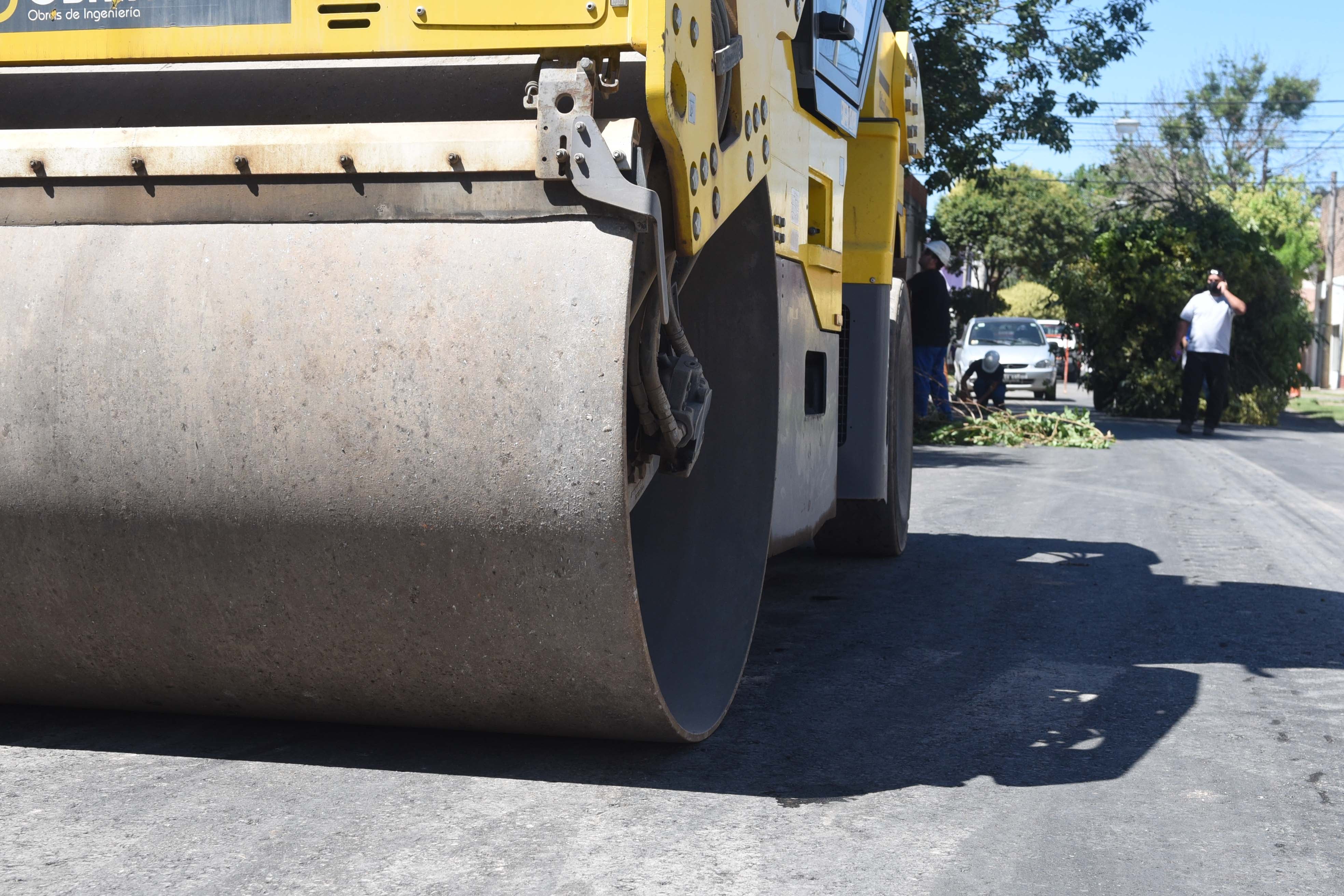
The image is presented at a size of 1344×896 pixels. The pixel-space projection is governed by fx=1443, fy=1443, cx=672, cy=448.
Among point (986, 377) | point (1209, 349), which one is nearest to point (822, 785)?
point (986, 377)

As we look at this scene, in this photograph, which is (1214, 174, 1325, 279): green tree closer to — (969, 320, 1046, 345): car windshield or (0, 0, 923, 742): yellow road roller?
(969, 320, 1046, 345): car windshield

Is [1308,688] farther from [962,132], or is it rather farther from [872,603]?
[962,132]

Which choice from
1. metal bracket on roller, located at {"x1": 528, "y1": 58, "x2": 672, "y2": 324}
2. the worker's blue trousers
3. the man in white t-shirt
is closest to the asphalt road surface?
metal bracket on roller, located at {"x1": 528, "y1": 58, "x2": 672, "y2": 324}

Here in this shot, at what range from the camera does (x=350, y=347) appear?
9.39 feet

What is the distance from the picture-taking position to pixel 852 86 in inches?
198

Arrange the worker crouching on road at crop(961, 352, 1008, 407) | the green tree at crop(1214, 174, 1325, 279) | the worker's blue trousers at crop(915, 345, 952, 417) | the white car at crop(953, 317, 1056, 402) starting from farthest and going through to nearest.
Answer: the green tree at crop(1214, 174, 1325, 279) < the white car at crop(953, 317, 1056, 402) < the worker crouching on road at crop(961, 352, 1008, 407) < the worker's blue trousers at crop(915, 345, 952, 417)

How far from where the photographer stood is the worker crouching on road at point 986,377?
51.0 feet

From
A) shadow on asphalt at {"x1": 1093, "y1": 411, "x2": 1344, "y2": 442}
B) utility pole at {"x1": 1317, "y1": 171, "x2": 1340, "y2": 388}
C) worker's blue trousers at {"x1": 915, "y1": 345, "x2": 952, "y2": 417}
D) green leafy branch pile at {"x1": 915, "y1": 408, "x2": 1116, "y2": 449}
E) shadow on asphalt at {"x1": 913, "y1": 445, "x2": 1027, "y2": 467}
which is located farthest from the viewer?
utility pole at {"x1": 1317, "y1": 171, "x2": 1340, "y2": 388}

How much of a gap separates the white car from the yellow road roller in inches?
879

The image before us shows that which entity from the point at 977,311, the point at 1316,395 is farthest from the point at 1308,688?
the point at 1316,395

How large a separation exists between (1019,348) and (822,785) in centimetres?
2355

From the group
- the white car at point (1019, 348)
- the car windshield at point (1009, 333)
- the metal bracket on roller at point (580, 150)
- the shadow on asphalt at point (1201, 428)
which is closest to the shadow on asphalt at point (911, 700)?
the metal bracket on roller at point (580, 150)

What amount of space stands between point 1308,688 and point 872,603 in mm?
1734

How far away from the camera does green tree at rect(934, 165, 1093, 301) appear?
45.0m
